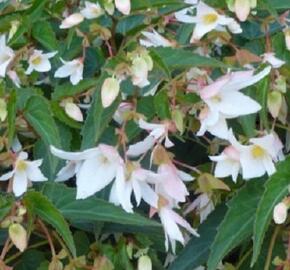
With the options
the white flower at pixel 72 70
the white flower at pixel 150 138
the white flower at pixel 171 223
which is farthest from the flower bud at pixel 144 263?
the white flower at pixel 72 70

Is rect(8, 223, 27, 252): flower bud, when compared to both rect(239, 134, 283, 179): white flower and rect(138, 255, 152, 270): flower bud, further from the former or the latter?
rect(239, 134, 283, 179): white flower

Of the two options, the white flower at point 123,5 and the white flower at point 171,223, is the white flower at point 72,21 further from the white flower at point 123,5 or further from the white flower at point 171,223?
the white flower at point 171,223

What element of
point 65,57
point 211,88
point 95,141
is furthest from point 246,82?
point 65,57

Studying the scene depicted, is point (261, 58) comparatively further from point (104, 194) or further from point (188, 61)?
point (104, 194)

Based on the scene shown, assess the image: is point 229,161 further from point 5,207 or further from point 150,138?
point 5,207

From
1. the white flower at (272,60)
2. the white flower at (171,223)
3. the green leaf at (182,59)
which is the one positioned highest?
the green leaf at (182,59)

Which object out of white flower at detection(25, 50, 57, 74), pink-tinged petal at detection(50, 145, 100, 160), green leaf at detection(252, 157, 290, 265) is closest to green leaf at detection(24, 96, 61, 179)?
pink-tinged petal at detection(50, 145, 100, 160)
